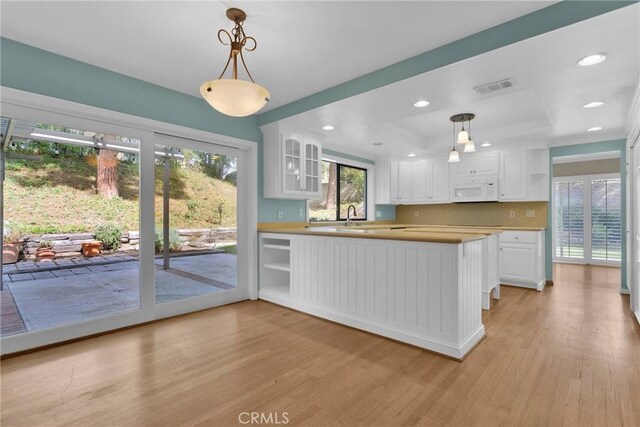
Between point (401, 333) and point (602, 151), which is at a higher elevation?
point (602, 151)

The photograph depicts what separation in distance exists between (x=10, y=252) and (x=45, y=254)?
0.22m

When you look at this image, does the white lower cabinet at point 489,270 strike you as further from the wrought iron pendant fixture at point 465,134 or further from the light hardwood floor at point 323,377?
the wrought iron pendant fixture at point 465,134

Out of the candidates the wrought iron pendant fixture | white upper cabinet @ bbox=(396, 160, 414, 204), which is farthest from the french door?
the wrought iron pendant fixture

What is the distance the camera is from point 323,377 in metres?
2.16

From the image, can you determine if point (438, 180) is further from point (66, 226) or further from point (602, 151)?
point (66, 226)

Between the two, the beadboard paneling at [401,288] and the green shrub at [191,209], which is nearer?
the beadboard paneling at [401,288]

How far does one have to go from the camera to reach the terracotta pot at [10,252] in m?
2.51

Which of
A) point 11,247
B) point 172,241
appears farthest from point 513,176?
point 11,247

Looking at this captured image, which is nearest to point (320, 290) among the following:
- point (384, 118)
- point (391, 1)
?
point (384, 118)

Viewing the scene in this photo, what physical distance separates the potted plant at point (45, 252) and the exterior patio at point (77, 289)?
0.05 metres

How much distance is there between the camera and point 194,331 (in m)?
2.99

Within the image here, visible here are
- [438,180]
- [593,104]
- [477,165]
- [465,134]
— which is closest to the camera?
[593,104]

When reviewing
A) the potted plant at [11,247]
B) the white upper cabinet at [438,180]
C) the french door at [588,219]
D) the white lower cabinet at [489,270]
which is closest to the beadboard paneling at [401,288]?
the white lower cabinet at [489,270]

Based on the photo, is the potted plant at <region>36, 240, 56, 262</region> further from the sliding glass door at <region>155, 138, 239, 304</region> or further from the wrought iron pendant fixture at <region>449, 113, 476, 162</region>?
the wrought iron pendant fixture at <region>449, 113, 476, 162</region>
